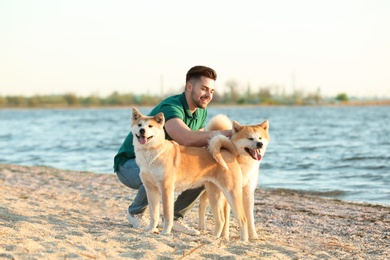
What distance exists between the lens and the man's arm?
5.43 metres

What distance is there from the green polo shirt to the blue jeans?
0.37ft

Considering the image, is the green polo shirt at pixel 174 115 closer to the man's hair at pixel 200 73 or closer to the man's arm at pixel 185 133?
the man's arm at pixel 185 133

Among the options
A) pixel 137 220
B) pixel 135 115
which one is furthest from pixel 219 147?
pixel 137 220

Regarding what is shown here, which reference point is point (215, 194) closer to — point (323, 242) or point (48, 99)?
point (323, 242)

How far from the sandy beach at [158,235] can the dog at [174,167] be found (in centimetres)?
39

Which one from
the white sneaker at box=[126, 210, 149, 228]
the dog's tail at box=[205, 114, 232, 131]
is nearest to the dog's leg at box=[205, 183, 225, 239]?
the dog's tail at box=[205, 114, 232, 131]

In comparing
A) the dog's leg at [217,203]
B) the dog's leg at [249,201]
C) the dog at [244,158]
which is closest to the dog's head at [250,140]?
the dog at [244,158]

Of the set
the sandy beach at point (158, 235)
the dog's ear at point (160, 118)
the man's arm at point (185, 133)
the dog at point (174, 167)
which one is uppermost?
the dog's ear at point (160, 118)

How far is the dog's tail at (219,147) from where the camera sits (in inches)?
204

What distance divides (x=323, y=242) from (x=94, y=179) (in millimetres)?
5851

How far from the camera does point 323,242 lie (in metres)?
5.79

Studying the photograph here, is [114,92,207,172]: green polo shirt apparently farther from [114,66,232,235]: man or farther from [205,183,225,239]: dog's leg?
[205,183,225,239]: dog's leg

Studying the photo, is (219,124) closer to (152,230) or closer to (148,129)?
(148,129)

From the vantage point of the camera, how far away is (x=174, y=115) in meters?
5.50
